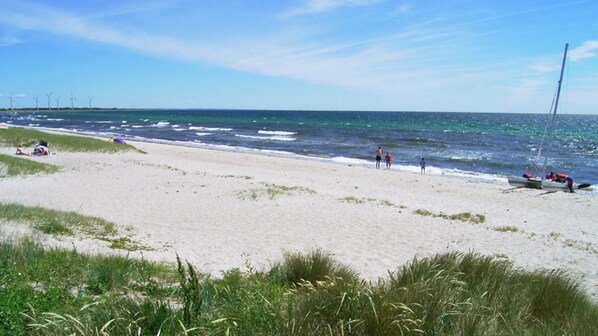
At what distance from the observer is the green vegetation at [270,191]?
16.3 meters

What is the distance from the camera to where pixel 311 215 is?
13.7 meters

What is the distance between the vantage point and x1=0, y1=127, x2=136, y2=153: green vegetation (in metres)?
27.7

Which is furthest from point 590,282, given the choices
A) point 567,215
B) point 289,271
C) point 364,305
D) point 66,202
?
point 66,202

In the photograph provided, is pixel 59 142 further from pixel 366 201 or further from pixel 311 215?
pixel 311 215

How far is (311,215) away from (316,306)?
1040 centimetres

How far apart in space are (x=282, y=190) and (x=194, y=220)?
5.95 metres

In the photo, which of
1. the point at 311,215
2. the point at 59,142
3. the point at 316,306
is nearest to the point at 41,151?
the point at 59,142

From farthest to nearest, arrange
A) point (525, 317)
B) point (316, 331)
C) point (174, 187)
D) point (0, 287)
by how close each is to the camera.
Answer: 1. point (174, 187)
2. point (0, 287)
3. point (525, 317)
4. point (316, 331)

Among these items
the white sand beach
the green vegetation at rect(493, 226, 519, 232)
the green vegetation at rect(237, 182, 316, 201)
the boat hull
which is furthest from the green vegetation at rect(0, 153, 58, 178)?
the boat hull

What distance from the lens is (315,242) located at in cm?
1061

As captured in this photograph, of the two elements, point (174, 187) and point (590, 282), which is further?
point (174, 187)

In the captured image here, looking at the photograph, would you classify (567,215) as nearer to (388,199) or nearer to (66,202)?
(388,199)

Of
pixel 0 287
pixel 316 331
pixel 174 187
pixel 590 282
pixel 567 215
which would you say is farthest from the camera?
pixel 174 187

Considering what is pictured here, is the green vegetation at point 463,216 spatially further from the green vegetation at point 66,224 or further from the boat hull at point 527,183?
the green vegetation at point 66,224
